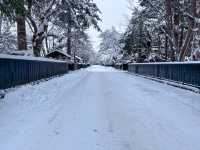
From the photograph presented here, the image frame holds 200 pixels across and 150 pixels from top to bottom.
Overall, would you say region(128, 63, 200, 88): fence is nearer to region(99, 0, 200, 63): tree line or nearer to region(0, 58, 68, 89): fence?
region(99, 0, 200, 63): tree line

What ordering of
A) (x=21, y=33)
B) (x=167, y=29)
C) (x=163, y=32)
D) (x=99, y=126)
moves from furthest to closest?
1. (x=163, y=32)
2. (x=167, y=29)
3. (x=21, y=33)
4. (x=99, y=126)

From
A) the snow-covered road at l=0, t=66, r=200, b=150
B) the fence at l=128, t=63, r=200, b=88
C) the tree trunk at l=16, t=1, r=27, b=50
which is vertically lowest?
the snow-covered road at l=0, t=66, r=200, b=150

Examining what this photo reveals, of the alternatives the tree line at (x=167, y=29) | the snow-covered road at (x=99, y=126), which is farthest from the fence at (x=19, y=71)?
the tree line at (x=167, y=29)

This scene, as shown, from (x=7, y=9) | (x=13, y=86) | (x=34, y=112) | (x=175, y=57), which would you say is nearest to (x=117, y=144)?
(x=34, y=112)

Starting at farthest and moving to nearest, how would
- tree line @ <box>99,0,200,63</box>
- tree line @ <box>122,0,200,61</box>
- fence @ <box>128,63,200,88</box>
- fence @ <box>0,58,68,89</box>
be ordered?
tree line @ <box>99,0,200,63</box>
tree line @ <box>122,0,200,61</box>
fence @ <box>128,63,200,88</box>
fence @ <box>0,58,68,89</box>

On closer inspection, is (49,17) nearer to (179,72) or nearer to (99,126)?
(179,72)

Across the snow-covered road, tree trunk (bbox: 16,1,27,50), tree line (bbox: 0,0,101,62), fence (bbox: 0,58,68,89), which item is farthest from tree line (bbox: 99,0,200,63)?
the snow-covered road

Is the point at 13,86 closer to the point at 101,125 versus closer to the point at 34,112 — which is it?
the point at 34,112

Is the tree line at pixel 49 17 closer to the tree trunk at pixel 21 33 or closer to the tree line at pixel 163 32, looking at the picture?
the tree trunk at pixel 21 33

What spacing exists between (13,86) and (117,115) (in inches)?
316

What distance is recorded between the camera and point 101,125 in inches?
293

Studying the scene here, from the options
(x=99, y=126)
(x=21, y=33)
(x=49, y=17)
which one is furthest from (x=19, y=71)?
(x=49, y=17)

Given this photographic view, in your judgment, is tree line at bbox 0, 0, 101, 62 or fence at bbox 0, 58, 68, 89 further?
tree line at bbox 0, 0, 101, 62

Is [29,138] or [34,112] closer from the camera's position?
[29,138]
